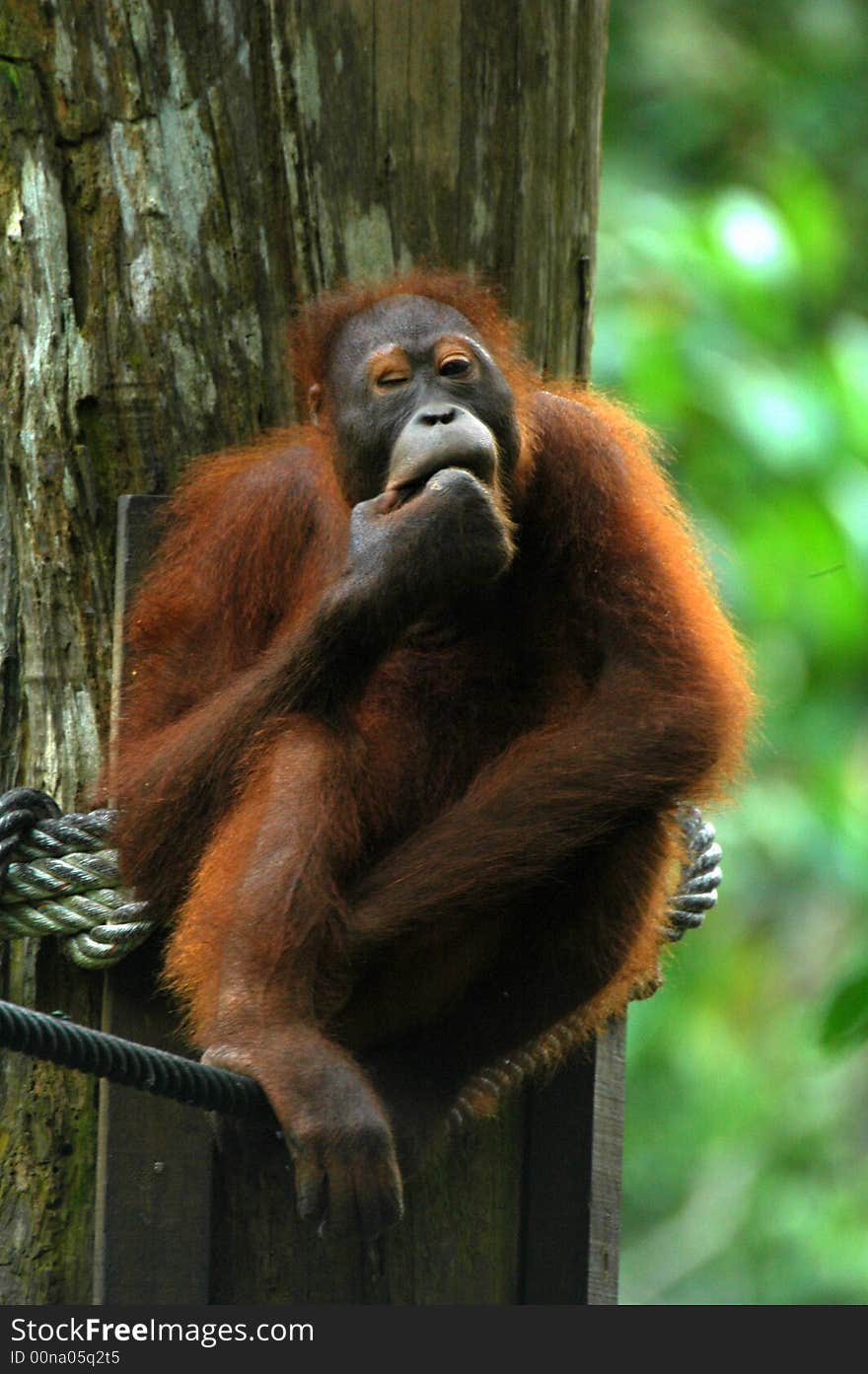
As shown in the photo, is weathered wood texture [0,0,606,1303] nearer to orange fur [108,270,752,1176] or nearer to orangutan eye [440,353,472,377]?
orange fur [108,270,752,1176]

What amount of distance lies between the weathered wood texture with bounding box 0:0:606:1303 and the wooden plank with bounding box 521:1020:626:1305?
898mm

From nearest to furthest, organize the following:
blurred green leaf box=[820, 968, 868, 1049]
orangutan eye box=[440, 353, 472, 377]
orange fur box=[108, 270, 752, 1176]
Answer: blurred green leaf box=[820, 968, 868, 1049], orange fur box=[108, 270, 752, 1176], orangutan eye box=[440, 353, 472, 377]

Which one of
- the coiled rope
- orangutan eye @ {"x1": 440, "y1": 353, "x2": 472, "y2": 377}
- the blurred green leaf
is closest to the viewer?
the blurred green leaf

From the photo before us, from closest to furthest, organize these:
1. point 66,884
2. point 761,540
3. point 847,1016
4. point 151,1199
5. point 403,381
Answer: point 847,1016 < point 151,1199 < point 66,884 < point 403,381 < point 761,540

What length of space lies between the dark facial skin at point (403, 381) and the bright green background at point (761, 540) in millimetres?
1562

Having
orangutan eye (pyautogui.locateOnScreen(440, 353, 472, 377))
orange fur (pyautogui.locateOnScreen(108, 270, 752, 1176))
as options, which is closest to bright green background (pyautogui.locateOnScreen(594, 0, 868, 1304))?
orange fur (pyautogui.locateOnScreen(108, 270, 752, 1176))

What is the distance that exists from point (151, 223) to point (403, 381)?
0.48 m

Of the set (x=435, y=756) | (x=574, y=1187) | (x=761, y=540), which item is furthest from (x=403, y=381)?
(x=761, y=540)

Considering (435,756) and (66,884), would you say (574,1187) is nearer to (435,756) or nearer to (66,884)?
(435,756)

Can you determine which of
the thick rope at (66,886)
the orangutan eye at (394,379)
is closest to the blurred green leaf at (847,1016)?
the thick rope at (66,886)

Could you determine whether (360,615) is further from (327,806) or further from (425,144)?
(425,144)

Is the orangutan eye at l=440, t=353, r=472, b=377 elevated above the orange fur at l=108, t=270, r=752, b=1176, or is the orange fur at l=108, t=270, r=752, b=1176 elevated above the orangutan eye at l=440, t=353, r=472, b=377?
the orangutan eye at l=440, t=353, r=472, b=377

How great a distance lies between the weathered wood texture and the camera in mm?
2953

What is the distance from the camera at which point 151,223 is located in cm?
296
